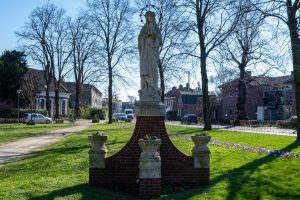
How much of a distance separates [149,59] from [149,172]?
3034mm

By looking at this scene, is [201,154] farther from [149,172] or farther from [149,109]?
[149,109]

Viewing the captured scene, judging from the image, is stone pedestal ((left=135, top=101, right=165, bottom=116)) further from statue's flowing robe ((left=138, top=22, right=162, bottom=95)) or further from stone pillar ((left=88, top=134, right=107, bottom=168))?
stone pillar ((left=88, top=134, right=107, bottom=168))

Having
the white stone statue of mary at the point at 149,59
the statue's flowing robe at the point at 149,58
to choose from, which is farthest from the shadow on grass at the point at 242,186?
the statue's flowing robe at the point at 149,58

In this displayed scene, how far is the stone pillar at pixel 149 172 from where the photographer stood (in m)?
8.54

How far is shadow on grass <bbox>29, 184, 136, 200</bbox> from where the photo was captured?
8.34 m

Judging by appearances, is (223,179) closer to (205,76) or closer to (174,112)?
(205,76)

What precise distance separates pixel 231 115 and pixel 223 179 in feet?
190

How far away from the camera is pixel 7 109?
57000mm

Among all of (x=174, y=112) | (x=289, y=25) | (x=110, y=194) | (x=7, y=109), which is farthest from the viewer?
(x=174, y=112)

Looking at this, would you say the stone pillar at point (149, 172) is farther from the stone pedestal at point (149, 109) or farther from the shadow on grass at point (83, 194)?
the stone pedestal at point (149, 109)

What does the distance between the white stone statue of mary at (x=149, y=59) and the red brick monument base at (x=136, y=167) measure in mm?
689

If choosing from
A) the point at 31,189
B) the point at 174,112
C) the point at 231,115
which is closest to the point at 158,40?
the point at 31,189

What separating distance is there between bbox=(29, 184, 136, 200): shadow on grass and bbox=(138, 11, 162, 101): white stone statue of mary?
253 cm

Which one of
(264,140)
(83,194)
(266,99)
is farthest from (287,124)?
(83,194)
